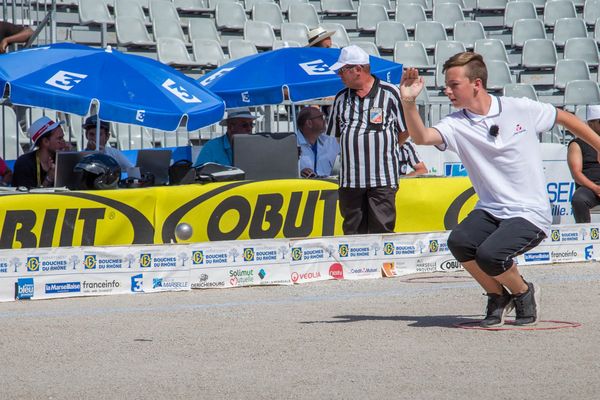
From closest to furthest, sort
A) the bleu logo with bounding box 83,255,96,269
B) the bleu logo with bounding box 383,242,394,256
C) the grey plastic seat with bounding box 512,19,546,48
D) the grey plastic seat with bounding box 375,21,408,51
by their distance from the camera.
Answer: the bleu logo with bounding box 83,255,96,269 → the bleu logo with bounding box 383,242,394,256 → the grey plastic seat with bounding box 375,21,408,51 → the grey plastic seat with bounding box 512,19,546,48

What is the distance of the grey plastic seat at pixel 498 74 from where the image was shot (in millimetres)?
19938

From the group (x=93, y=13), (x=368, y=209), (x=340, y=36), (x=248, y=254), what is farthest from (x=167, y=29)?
(x=248, y=254)

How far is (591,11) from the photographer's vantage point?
22.9 m

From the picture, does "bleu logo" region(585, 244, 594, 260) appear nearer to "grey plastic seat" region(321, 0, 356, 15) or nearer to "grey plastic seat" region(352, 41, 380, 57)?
"grey plastic seat" region(352, 41, 380, 57)

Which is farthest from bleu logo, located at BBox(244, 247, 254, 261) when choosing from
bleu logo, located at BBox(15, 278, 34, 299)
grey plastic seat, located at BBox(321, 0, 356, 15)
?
grey plastic seat, located at BBox(321, 0, 356, 15)

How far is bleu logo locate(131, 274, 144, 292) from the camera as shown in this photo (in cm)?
942

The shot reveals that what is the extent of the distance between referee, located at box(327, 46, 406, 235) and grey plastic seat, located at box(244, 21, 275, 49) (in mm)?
9661

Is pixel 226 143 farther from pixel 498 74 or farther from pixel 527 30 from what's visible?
pixel 527 30

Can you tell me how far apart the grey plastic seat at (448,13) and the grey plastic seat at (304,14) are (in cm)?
268

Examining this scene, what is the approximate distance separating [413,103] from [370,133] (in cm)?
321

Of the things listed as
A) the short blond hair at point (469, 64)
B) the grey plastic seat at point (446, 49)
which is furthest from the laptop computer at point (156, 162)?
the grey plastic seat at point (446, 49)

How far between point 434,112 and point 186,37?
5.59 m

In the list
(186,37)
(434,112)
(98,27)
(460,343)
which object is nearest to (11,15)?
(98,27)

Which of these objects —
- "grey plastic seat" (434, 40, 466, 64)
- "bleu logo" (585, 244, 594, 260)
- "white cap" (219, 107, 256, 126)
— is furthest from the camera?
"grey plastic seat" (434, 40, 466, 64)
